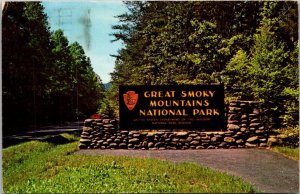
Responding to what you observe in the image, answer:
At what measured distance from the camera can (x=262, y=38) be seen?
17406 millimetres

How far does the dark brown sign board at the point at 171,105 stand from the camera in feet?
48.2

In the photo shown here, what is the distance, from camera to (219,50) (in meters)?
18.0

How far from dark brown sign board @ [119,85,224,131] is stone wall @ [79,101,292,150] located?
29.8 inches

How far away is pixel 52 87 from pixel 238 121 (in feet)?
50.9

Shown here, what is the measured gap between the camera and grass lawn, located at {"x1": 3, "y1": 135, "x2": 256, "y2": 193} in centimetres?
1018

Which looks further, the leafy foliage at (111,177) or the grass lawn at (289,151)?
the grass lawn at (289,151)

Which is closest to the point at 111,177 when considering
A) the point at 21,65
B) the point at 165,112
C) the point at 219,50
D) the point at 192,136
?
the point at 165,112

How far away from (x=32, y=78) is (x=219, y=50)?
10093 millimetres

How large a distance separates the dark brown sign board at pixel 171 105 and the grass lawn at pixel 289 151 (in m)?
2.29

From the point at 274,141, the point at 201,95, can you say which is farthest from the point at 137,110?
the point at 274,141

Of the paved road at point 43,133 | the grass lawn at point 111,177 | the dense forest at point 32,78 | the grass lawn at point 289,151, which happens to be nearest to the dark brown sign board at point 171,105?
the grass lawn at point 111,177

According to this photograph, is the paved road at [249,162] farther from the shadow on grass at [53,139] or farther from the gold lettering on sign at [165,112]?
the shadow on grass at [53,139]

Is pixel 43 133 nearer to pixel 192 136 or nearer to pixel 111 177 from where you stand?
pixel 192 136

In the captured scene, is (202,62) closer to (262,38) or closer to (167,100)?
(262,38)
